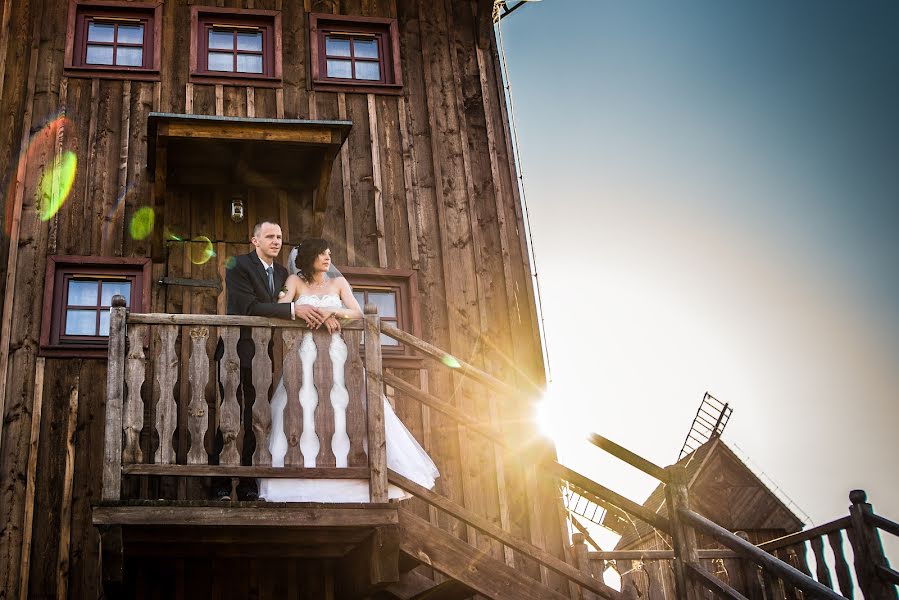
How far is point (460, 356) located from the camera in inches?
446

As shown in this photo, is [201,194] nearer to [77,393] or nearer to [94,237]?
[94,237]

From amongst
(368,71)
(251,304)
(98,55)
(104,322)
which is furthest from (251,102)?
(251,304)

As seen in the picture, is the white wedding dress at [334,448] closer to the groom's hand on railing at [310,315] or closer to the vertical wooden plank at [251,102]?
the groom's hand on railing at [310,315]

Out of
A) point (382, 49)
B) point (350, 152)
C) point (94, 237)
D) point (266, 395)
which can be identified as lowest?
point (266, 395)

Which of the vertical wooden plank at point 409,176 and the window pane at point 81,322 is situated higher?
the vertical wooden plank at point 409,176

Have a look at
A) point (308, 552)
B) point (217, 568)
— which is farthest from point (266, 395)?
point (217, 568)

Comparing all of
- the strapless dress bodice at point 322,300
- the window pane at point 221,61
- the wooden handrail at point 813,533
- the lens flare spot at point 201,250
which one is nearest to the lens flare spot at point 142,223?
the lens flare spot at point 201,250

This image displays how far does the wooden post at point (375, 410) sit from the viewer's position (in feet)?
27.1

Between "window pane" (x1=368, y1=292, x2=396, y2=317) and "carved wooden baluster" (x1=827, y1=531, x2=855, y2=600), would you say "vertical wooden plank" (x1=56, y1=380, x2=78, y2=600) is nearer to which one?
"window pane" (x1=368, y1=292, x2=396, y2=317)

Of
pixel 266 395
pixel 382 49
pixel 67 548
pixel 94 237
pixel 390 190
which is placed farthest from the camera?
pixel 382 49

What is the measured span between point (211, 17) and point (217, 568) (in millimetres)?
5958

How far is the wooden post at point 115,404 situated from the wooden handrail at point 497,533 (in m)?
1.95

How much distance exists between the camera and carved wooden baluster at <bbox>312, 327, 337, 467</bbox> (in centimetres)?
830

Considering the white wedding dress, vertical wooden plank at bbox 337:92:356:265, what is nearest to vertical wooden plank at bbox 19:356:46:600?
the white wedding dress
